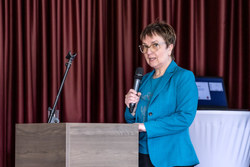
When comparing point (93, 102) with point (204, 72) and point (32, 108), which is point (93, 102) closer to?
point (32, 108)

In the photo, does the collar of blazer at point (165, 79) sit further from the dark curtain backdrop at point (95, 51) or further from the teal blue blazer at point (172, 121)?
the dark curtain backdrop at point (95, 51)

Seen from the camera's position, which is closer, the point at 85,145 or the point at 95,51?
the point at 85,145

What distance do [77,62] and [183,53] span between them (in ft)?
3.01

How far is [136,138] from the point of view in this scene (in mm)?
1692

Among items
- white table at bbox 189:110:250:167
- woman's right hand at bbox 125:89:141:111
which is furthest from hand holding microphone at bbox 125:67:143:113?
white table at bbox 189:110:250:167

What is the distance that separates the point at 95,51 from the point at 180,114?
146 cm

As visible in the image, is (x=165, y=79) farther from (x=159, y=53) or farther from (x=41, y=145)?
(x=41, y=145)

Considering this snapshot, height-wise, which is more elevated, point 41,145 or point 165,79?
point 165,79

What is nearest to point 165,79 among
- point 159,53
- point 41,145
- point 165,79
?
point 165,79

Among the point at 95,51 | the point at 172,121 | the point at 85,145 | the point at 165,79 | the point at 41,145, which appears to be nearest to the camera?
the point at 85,145

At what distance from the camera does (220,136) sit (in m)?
2.64

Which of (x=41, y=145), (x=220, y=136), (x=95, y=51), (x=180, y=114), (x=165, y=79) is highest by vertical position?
(x=95, y=51)

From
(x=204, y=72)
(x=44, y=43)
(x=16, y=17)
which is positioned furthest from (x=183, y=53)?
(x=16, y=17)

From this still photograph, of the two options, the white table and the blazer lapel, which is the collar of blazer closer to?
the blazer lapel
